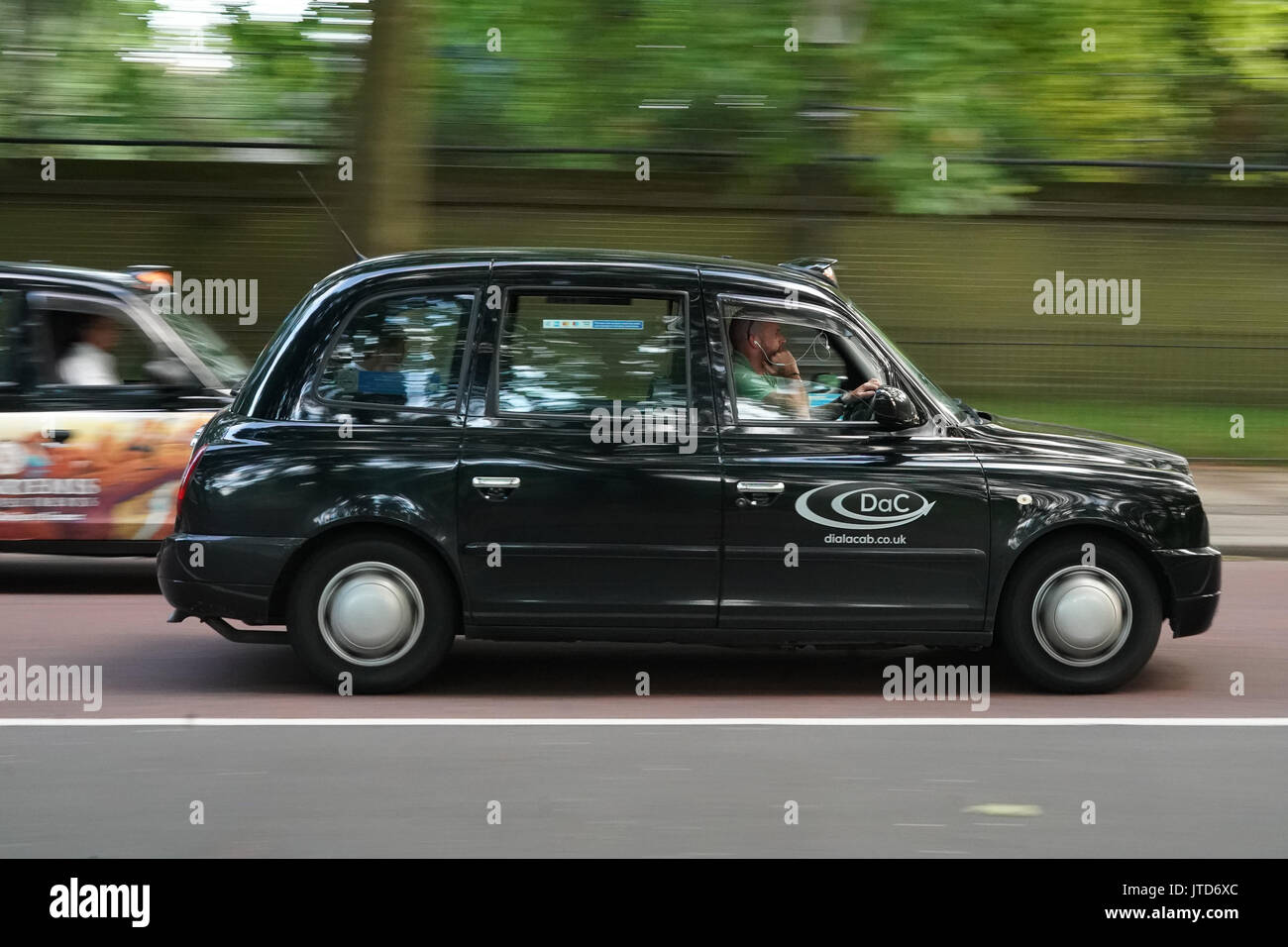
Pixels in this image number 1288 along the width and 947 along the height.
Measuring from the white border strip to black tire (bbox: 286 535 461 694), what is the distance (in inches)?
15.0

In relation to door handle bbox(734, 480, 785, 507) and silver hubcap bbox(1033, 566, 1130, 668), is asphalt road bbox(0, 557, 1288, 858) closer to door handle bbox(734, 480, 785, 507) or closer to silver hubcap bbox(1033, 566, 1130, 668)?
silver hubcap bbox(1033, 566, 1130, 668)

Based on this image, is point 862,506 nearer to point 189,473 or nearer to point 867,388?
point 867,388

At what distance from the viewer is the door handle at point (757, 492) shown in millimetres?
6668

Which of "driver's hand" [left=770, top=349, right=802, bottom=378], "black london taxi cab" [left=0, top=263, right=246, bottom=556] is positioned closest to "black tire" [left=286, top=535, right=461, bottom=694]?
"driver's hand" [left=770, top=349, right=802, bottom=378]

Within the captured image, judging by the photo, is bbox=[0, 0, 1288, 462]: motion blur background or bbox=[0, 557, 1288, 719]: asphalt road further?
bbox=[0, 0, 1288, 462]: motion blur background

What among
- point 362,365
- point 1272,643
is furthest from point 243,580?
point 1272,643

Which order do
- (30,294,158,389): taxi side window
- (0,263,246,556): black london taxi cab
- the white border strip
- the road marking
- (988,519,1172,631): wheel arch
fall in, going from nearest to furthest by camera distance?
the road marking → the white border strip → (988,519,1172,631): wheel arch → (0,263,246,556): black london taxi cab → (30,294,158,389): taxi side window

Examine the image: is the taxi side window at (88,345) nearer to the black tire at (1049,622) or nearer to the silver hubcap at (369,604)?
the silver hubcap at (369,604)

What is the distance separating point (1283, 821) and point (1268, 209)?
16.0 meters

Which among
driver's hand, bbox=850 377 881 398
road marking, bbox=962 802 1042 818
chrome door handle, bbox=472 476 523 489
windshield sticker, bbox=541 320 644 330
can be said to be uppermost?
windshield sticker, bbox=541 320 644 330

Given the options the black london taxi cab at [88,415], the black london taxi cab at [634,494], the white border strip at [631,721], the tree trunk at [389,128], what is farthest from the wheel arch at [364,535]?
the tree trunk at [389,128]

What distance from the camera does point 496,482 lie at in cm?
669

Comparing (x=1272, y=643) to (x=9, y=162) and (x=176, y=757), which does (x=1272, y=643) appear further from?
(x=9, y=162)

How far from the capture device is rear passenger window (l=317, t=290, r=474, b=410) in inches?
269
